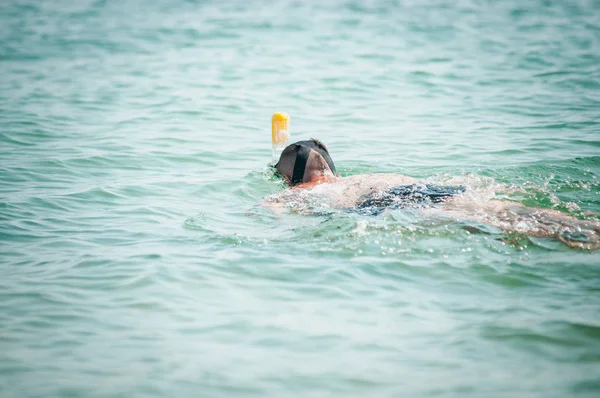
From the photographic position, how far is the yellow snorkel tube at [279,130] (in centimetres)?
791

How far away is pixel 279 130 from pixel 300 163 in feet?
3.54

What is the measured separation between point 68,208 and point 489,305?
460 cm

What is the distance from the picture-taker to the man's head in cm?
705

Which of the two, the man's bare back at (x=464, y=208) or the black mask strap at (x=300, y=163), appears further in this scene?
the black mask strap at (x=300, y=163)

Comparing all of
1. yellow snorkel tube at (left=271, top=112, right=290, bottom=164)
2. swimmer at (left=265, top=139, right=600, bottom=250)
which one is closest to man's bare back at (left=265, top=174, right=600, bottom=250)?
swimmer at (left=265, top=139, right=600, bottom=250)

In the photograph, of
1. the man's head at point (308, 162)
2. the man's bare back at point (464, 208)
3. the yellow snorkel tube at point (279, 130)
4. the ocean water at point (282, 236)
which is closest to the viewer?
the ocean water at point (282, 236)

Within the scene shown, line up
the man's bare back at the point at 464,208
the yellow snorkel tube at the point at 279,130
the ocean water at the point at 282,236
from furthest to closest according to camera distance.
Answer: the yellow snorkel tube at the point at 279,130 → the man's bare back at the point at 464,208 → the ocean water at the point at 282,236

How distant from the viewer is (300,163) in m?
7.09

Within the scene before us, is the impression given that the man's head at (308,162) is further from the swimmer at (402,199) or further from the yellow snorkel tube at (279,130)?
the yellow snorkel tube at (279,130)

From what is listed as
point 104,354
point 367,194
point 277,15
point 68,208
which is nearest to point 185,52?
point 277,15

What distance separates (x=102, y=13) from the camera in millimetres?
21844

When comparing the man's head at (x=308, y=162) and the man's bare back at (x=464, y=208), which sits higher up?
the man's head at (x=308, y=162)

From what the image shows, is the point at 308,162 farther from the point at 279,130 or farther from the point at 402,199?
the point at 402,199

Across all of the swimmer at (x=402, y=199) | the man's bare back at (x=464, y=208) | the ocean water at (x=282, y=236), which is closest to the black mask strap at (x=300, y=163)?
the swimmer at (x=402, y=199)
